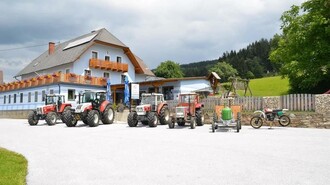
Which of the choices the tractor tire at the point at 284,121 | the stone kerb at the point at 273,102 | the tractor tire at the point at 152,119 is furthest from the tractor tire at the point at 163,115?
the tractor tire at the point at 284,121

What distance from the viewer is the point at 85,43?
3778 centimetres

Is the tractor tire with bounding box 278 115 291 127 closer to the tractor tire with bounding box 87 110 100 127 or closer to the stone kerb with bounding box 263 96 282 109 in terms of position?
the stone kerb with bounding box 263 96 282 109

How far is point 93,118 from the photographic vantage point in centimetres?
1817

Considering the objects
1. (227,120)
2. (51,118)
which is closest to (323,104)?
(227,120)

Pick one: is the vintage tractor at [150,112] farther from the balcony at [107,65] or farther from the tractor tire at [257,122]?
the balcony at [107,65]

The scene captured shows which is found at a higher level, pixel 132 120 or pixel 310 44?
pixel 310 44

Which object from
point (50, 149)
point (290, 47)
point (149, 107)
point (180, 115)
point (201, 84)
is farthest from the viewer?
point (201, 84)

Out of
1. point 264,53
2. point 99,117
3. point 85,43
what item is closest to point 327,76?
point 99,117

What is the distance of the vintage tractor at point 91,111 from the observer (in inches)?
726

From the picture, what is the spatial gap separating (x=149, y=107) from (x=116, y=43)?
22708 mm

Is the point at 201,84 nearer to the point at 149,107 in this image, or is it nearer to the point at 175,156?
the point at 149,107

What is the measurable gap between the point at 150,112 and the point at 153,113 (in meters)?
0.25

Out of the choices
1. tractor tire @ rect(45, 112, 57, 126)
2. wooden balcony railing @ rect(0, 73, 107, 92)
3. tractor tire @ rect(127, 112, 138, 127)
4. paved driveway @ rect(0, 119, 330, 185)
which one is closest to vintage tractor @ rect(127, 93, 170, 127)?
tractor tire @ rect(127, 112, 138, 127)

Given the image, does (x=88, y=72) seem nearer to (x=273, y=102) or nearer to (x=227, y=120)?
(x=273, y=102)
